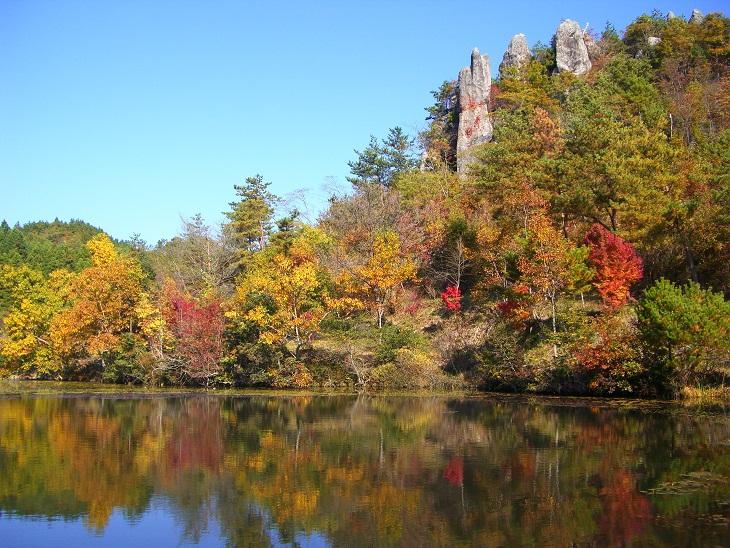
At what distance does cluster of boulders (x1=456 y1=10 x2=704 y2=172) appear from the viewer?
64125 mm

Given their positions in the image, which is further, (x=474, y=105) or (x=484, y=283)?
(x=474, y=105)

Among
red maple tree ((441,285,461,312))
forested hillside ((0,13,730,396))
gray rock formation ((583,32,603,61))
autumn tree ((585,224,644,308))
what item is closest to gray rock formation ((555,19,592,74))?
gray rock formation ((583,32,603,61))

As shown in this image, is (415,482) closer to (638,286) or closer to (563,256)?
(563,256)

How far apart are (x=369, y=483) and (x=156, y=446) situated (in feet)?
27.0

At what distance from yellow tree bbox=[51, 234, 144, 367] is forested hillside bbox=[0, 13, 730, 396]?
0.46ft

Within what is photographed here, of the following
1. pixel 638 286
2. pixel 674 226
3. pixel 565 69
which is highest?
pixel 565 69

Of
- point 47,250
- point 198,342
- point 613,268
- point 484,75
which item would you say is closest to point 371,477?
point 613,268

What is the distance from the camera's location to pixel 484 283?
39031 mm

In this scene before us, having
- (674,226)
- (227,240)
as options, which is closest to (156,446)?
(674,226)

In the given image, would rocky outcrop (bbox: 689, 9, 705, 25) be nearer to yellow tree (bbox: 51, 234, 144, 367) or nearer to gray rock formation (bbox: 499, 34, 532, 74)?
gray rock formation (bbox: 499, 34, 532, 74)

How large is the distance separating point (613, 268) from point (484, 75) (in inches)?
1535

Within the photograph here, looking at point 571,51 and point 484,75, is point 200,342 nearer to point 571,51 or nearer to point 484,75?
point 484,75

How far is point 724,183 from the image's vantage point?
31234 millimetres

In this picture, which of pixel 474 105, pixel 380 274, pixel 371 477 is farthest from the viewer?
pixel 474 105
